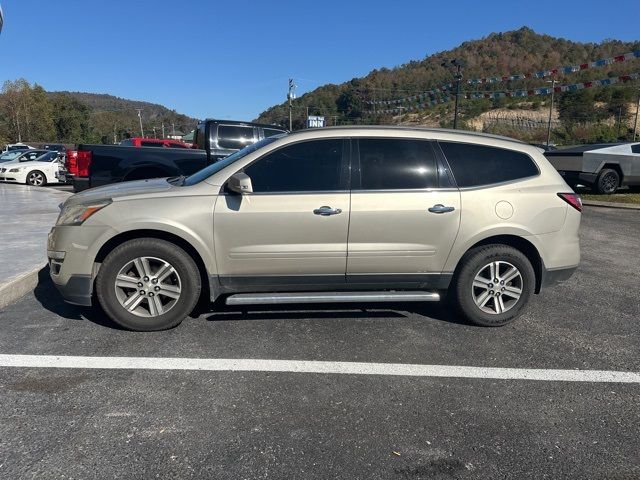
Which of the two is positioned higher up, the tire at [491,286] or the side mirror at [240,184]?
the side mirror at [240,184]

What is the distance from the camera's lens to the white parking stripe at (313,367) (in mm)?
3574

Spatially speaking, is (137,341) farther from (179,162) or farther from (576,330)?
(179,162)

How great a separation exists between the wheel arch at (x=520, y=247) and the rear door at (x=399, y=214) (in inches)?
11.3

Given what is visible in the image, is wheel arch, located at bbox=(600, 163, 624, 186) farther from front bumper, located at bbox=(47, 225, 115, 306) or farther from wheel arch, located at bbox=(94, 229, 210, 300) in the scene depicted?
front bumper, located at bbox=(47, 225, 115, 306)

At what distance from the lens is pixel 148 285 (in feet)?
13.6

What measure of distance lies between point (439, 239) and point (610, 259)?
14.4 feet

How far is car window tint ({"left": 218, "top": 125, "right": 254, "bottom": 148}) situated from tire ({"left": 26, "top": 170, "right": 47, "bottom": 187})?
12937 mm

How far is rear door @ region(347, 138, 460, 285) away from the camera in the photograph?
427cm

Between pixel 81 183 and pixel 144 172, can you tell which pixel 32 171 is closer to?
pixel 81 183

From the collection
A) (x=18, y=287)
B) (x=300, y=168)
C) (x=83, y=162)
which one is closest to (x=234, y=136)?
(x=83, y=162)

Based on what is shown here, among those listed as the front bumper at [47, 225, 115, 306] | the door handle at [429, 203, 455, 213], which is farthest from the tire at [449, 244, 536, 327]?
the front bumper at [47, 225, 115, 306]

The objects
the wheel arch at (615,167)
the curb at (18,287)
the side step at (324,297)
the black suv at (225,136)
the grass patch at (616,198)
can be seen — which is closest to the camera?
the side step at (324,297)

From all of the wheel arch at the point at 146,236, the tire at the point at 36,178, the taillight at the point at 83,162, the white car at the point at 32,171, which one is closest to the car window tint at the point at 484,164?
the wheel arch at the point at 146,236

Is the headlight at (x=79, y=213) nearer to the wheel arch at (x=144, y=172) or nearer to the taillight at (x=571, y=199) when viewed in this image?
the wheel arch at (x=144, y=172)
